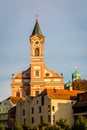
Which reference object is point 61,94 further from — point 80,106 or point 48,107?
point 80,106

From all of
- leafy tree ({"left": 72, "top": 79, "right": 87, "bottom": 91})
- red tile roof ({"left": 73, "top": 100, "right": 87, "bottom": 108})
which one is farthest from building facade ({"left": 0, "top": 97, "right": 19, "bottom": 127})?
leafy tree ({"left": 72, "top": 79, "right": 87, "bottom": 91})

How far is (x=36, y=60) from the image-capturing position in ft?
425

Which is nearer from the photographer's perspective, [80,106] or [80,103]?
[80,106]

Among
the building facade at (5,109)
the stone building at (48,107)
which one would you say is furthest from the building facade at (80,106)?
the building facade at (5,109)

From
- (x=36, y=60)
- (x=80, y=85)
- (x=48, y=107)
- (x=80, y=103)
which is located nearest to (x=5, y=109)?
(x=48, y=107)

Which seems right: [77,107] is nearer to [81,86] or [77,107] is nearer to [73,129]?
[73,129]

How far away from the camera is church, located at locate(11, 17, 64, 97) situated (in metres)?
126

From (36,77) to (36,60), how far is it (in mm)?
5988

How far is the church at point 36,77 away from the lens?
125500 mm

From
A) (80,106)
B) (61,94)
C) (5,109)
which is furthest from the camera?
(5,109)

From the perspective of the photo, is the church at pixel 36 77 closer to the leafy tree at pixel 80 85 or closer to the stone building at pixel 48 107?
the leafy tree at pixel 80 85

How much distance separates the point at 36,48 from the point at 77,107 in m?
55.5

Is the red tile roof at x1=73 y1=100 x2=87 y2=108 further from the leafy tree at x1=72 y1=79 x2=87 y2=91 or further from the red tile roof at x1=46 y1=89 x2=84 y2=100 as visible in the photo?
the leafy tree at x1=72 y1=79 x2=87 y2=91

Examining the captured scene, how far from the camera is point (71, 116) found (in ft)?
262
